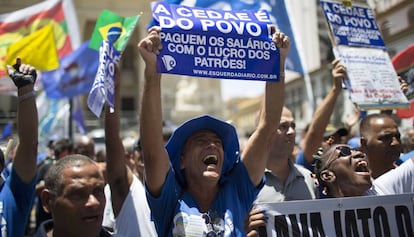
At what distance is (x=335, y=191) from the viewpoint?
3.04 metres

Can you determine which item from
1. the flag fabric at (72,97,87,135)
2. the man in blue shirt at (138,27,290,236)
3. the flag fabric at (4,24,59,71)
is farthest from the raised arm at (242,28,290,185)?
the flag fabric at (72,97,87,135)

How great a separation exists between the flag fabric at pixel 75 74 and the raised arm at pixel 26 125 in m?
4.93

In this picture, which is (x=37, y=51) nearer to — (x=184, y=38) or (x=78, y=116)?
(x=184, y=38)

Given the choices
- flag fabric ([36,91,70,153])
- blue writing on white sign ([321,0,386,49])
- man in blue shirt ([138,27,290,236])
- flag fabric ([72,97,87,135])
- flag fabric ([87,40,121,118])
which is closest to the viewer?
man in blue shirt ([138,27,290,236])

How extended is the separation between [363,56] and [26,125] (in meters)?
3.06

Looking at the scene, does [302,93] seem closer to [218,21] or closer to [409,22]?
[409,22]

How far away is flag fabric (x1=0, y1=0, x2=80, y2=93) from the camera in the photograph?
255 inches

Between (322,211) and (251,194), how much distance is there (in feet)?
1.43

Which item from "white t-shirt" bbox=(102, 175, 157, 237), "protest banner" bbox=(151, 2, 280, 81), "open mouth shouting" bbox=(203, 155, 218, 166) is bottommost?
"white t-shirt" bbox=(102, 175, 157, 237)

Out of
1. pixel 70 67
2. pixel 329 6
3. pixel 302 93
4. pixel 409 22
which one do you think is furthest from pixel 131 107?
pixel 329 6

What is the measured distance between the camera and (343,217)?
2875mm

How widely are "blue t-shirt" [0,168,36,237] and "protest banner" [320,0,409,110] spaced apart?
9.00ft

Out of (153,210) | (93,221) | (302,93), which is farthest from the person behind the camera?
(302,93)

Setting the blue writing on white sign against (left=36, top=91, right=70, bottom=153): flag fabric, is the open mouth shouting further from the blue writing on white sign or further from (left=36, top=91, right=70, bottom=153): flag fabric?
(left=36, top=91, right=70, bottom=153): flag fabric
